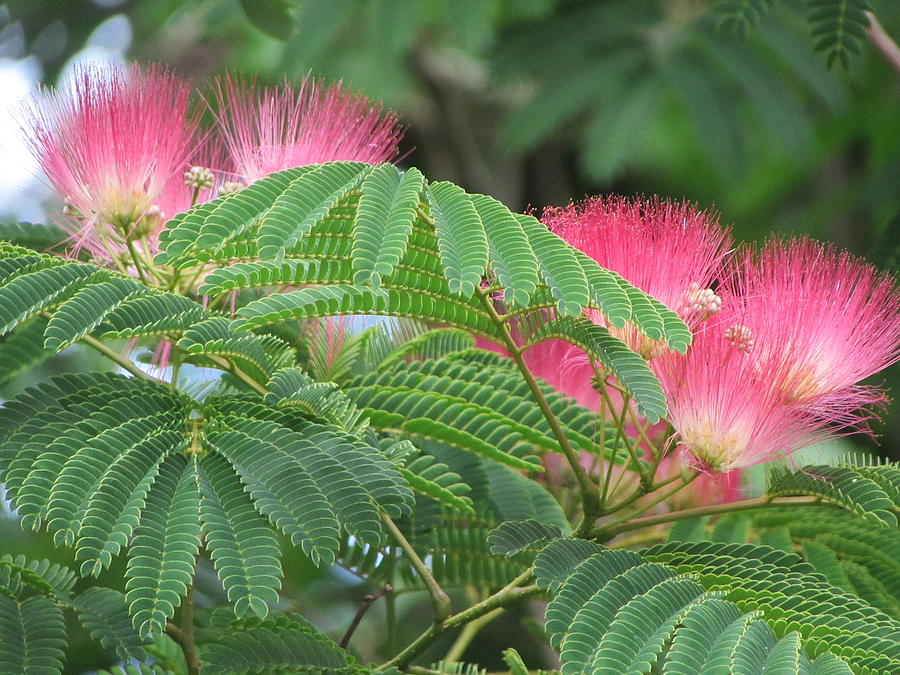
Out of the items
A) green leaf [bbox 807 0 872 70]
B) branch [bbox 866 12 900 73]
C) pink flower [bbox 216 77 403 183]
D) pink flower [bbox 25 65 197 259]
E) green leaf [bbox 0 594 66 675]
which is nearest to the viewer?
green leaf [bbox 0 594 66 675]

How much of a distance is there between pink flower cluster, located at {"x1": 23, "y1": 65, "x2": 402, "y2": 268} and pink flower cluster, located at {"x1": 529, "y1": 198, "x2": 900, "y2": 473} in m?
0.50

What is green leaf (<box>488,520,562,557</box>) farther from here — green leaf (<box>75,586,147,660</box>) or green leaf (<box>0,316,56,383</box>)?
green leaf (<box>0,316,56,383</box>)

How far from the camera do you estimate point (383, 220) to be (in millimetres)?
1450

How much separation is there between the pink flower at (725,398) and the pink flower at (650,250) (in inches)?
1.7

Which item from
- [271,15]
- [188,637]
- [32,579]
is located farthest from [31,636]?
Answer: [271,15]

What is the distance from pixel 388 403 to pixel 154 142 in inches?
24.5

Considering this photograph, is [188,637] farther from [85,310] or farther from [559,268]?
[559,268]

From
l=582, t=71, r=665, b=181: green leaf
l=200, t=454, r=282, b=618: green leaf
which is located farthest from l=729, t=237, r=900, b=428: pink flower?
A: l=582, t=71, r=665, b=181: green leaf

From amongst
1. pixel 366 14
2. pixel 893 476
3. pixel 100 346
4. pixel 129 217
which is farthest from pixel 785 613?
pixel 366 14

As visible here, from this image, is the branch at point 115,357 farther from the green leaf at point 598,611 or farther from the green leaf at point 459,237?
the green leaf at point 598,611

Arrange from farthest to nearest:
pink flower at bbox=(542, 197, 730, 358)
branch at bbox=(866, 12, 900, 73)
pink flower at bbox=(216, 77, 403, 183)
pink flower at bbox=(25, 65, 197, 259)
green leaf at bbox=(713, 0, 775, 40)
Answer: branch at bbox=(866, 12, 900, 73) → green leaf at bbox=(713, 0, 775, 40) → pink flower at bbox=(216, 77, 403, 183) → pink flower at bbox=(25, 65, 197, 259) → pink flower at bbox=(542, 197, 730, 358)

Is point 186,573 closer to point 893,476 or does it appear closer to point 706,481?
point 893,476

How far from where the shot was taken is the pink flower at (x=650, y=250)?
5.44 ft

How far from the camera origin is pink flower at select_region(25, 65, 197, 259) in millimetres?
1850
